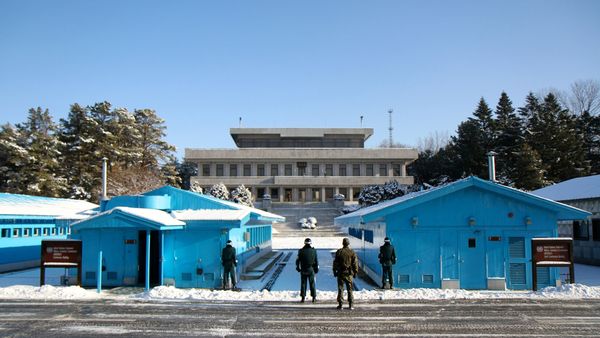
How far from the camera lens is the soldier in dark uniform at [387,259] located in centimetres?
1730

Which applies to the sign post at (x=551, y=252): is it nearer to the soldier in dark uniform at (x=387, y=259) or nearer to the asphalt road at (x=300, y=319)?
the asphalt road at (x=300, y=319)

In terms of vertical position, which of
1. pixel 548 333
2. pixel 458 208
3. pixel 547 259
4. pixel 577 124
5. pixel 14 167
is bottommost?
pixel 548 333

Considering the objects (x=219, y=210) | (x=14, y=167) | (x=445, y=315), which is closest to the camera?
(x=445, y=315)

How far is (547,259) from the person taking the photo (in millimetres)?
17406

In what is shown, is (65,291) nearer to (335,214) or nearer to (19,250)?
(19,250)

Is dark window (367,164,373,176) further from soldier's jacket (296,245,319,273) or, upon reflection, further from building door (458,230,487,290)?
soldier's jacket (296,245,319,273)

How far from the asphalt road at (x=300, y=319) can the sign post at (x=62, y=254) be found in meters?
2.46

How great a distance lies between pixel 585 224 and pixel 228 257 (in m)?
20.3

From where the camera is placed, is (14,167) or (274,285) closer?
(274,285)

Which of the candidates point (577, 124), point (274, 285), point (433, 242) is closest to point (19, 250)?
point (274, 285)

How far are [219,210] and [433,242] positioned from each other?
340 inches

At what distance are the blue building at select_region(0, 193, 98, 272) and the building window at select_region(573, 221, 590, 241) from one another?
83.8 ft

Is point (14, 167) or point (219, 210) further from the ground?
point (14, 167)

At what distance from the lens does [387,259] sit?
1736 centimetres
